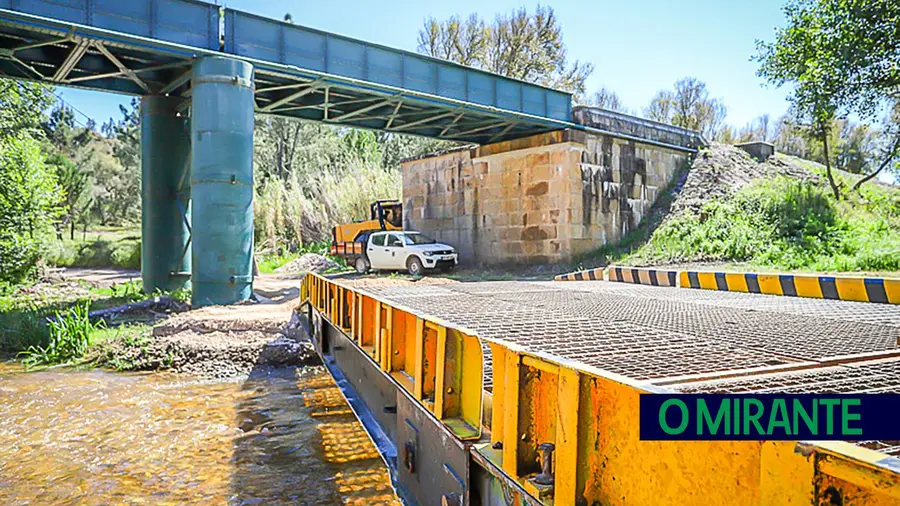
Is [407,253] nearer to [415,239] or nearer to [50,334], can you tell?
[415,239]

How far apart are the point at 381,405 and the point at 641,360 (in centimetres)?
230

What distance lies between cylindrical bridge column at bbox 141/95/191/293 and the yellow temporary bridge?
43.3ft

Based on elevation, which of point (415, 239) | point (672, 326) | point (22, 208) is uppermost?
point (22, 208)

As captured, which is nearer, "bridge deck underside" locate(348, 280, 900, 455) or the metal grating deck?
"bridge deck underside" locate(348, 280, 900, 455)

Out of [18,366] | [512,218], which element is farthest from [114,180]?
[18,366]

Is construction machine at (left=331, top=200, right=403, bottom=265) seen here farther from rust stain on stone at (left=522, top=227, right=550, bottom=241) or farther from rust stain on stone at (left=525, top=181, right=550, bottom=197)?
rust stain on stone at (left=525, top=181, right=550, bottom=197)

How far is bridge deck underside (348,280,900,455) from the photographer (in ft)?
6.81

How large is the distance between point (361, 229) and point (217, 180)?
36.0ft

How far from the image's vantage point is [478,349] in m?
2.57

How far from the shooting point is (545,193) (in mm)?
18828

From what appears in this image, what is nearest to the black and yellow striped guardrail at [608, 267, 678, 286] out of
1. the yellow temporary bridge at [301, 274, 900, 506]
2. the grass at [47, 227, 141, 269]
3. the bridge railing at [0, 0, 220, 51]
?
the yellow temporary bridge at [301, 274, 900, 506]

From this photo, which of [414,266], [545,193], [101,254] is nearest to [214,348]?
[414,266]

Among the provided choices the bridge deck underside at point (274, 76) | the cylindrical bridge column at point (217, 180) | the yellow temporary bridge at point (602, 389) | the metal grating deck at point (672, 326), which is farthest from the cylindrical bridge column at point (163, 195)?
the yellow temporary bridge at point (602, 389)

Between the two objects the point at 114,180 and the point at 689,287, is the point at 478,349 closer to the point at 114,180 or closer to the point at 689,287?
the point at 689,287
